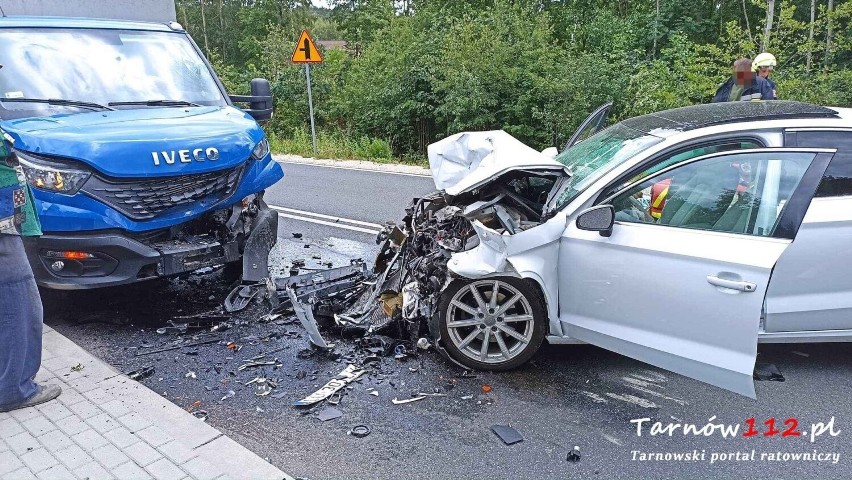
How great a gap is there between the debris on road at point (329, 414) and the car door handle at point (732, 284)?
228 centimetres

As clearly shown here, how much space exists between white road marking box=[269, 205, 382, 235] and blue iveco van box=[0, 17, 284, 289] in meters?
2.46

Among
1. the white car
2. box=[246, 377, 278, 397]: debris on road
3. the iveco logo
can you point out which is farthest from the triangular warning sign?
box=[246, 377, 278, 397]: debris on road

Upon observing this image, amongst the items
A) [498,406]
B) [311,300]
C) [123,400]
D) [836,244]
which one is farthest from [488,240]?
[123,400]

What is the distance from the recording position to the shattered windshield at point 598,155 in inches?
161

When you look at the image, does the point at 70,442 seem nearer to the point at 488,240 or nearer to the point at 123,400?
the point at 123,400

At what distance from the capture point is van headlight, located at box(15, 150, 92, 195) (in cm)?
451

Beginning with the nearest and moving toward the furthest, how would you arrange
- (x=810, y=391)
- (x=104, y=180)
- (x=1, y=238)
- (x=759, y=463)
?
(x=759, y=463), (x=1, y=238), (x=810, y=391), (x=104, y=180)

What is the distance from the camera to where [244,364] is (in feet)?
14.4

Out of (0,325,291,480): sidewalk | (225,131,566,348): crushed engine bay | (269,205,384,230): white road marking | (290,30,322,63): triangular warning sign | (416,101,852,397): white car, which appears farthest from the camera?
(290,30,322,63): triangular warning sign

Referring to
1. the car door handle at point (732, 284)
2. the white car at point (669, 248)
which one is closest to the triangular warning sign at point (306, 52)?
the white car at point (669, 248)

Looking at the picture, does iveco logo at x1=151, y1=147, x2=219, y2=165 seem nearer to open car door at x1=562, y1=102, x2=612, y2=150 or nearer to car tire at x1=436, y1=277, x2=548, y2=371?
car tire at x1=436, y1=277, x2=548, y2=371

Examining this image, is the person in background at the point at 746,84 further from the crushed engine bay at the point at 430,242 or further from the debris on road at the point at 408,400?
the debris on road at the point at 408,400

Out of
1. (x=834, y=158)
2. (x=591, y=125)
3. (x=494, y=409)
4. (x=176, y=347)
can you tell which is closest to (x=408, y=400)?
(x=494, y=409)

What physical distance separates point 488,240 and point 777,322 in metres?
1.86
